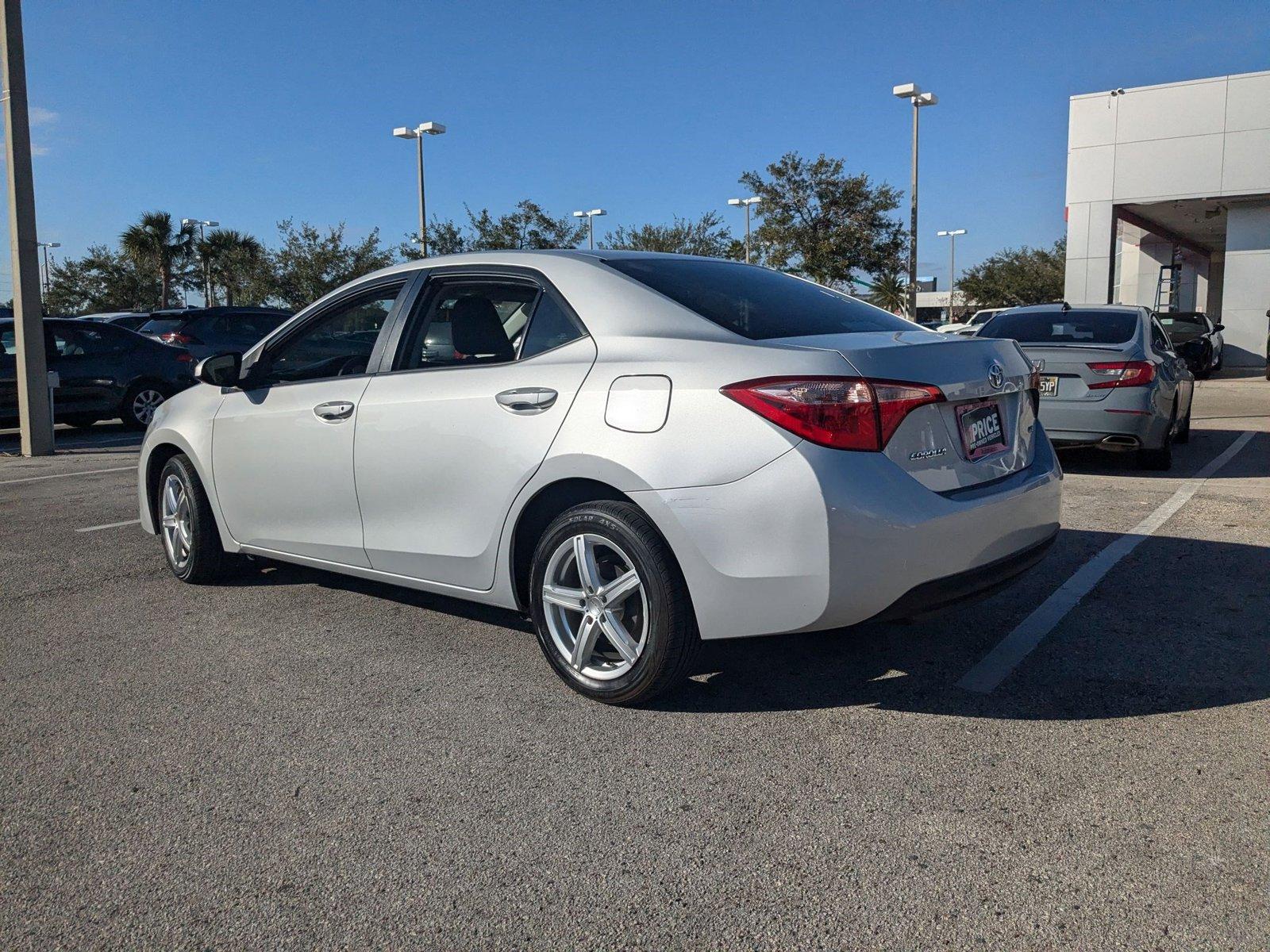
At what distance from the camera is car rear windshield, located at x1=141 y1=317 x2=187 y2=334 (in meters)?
16.0

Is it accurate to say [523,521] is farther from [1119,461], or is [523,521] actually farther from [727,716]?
[1119,461]

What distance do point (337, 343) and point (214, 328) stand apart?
1203cm

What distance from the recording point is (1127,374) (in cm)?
824

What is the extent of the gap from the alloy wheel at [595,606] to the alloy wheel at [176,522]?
246cm

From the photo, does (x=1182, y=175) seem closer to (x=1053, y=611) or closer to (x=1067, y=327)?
(x=1067, y=327)

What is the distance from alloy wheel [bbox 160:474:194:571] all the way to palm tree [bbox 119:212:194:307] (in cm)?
4565

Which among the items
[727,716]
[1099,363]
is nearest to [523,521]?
[727,716]

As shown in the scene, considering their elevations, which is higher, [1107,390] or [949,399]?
[949,399]

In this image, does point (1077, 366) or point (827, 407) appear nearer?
point (827, 407)

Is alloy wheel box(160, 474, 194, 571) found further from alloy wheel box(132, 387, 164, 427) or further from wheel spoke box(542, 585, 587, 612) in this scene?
alloy wheel box(132, 387, 164, 427)

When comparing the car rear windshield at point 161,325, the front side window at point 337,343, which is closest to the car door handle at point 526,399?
the front side window at point 337,343

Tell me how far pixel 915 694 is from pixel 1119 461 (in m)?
6.91

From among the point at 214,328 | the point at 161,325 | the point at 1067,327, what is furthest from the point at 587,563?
the point at 161,325

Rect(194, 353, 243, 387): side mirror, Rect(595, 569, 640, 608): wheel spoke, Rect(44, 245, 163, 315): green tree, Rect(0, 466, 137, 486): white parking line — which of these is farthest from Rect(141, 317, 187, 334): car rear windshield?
Rect(44, 245, 163, 315): green tree
